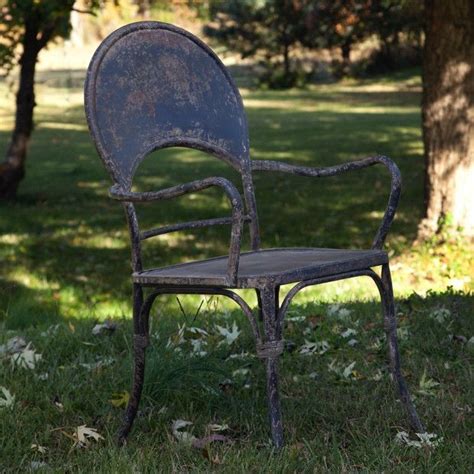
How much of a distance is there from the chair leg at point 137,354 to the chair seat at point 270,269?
0.46 feet

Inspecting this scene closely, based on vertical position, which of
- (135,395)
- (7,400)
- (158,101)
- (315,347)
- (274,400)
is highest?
(158,101)

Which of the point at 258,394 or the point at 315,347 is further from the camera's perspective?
the point at 315,347

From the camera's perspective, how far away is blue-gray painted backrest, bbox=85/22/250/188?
10.8 feet

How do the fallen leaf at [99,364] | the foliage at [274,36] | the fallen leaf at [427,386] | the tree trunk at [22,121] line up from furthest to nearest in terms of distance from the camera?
the foliage at [274,36], the tree trunk at [22,121], the fallen leaf at [99,364], the fallen leaf at [427,386]

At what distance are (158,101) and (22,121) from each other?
9.25 metres

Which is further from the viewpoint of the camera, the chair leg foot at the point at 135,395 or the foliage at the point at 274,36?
the foliage at the point at 274,36

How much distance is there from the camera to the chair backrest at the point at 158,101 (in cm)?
330

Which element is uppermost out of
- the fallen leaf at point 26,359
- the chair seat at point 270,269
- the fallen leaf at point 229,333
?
the chair seat at point 270,269

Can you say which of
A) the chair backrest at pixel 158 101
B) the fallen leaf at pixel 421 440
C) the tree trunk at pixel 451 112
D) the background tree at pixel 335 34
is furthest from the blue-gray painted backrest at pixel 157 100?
the background tree at pixel 335 34

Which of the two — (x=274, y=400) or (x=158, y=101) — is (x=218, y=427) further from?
(x=158, y=101)

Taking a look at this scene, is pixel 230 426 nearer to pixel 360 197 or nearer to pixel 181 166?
pixel 360 197

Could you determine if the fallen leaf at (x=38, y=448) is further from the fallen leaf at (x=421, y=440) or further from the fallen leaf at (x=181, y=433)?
the fallen leaf at (x=421, y=440)

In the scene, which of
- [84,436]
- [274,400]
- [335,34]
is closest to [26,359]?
[84,436]

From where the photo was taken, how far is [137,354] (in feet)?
11.3
